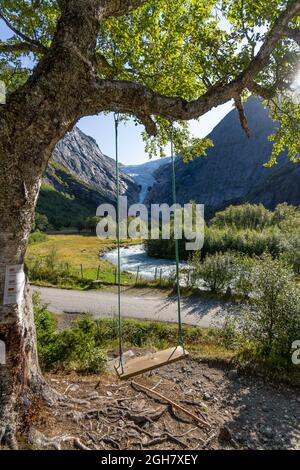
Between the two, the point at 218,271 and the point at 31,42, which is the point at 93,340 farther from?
the point at 218,271

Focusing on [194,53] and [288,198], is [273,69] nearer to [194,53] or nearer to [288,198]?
[194,53]

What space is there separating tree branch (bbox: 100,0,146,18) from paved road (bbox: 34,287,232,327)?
16.1 meters

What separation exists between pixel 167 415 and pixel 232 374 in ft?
14.5

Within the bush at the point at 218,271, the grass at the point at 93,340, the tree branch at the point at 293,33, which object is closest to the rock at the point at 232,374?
the grass at the point at 93,340

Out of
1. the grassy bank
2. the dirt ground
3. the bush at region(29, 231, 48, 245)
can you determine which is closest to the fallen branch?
the dirt ground

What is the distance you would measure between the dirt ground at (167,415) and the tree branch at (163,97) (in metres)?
4.81

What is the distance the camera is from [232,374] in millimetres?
9602

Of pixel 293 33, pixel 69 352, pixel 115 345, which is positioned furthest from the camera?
pixel 115 345

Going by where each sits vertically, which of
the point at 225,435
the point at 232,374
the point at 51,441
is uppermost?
the point at 51,441

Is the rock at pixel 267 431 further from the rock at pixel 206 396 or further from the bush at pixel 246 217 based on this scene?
the bush at pixel 246 217

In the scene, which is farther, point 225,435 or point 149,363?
point 149,363

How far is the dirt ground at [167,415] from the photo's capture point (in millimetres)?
4938

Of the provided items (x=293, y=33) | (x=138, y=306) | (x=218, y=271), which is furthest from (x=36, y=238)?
(x=293, y=33)
